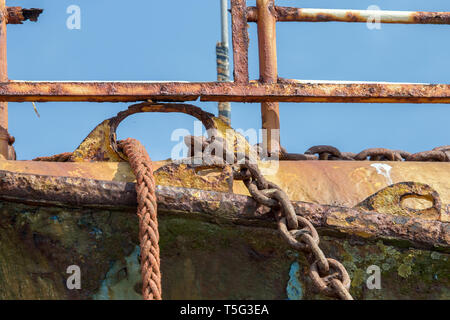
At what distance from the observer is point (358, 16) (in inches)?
122

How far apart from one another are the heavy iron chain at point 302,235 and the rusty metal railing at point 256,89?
1.75ft

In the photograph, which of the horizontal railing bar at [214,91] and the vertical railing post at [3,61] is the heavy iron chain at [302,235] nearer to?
the horizontal railing bar at [214,91]

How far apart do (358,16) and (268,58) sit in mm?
614

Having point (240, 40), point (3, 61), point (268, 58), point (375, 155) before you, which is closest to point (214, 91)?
point (240, 40)

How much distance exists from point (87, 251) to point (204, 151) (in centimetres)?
53

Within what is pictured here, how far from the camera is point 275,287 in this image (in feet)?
6.88

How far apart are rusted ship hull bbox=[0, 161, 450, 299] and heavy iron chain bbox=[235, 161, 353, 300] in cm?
6

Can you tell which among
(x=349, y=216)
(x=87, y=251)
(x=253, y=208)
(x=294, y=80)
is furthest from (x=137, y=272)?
(x=294, y=80)

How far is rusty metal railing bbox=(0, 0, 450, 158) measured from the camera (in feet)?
7.99

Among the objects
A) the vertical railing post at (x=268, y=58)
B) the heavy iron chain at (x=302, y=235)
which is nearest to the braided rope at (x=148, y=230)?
the heavy iron chain at (x=302, y=235)

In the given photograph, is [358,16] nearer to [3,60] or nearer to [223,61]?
[3,60]

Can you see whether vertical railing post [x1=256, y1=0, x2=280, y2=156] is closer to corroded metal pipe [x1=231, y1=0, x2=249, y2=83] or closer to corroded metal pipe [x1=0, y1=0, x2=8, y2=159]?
corroded metal pipe [x1=231, y1=0, x2=249, y2=83]

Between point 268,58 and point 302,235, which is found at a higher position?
point 268,58
